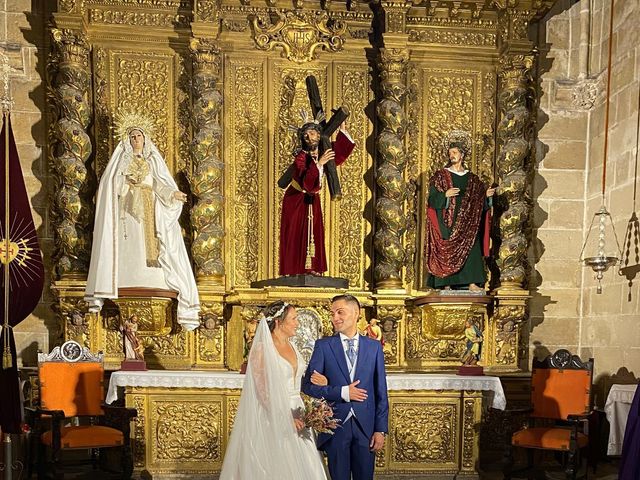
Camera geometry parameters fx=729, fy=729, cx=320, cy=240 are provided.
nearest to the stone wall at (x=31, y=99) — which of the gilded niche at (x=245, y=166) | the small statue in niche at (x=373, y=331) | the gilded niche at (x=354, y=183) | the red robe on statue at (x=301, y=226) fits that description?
the gilded niche at (x=245, y=166)

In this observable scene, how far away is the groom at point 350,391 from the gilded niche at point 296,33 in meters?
4.62

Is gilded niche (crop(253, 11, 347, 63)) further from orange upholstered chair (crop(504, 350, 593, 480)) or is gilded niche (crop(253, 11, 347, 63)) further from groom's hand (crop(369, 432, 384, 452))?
groom's hand (crop(369, 432, 384, 452))

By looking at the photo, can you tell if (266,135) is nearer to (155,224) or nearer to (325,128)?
(325,128)

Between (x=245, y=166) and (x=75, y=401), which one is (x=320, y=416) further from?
(x=245, y=166)

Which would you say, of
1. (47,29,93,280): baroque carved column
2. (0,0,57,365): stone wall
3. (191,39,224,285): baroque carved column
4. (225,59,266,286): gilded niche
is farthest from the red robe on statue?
(0,0,57,365): stone wall

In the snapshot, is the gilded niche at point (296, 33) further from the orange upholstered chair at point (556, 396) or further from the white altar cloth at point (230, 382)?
the orange upholstered chair at point (556, 396)

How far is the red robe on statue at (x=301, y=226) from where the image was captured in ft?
27.0

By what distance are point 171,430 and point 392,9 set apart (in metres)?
5.33

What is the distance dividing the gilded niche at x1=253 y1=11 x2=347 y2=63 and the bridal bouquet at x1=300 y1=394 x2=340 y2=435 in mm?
5101

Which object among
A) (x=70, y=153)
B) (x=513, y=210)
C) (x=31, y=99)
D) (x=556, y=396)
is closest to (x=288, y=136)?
(x=70, y=153)

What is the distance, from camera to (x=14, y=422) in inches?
245

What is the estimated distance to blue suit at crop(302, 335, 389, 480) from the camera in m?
4.91

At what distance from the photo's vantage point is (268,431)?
16.0 ft

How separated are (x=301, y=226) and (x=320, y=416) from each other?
150 inches
